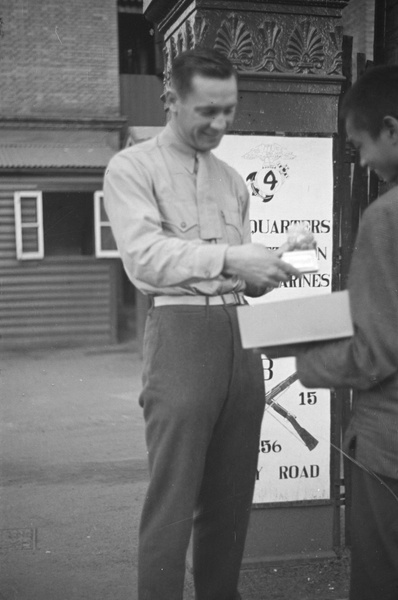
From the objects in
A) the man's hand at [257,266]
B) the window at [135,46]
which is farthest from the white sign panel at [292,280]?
the window at [135,46]

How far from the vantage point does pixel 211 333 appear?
242cm

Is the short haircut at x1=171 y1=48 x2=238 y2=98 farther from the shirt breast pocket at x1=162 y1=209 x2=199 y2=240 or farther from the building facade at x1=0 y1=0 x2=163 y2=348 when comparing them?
the building facade at x1=0 y1=0 x2=163 y2=348

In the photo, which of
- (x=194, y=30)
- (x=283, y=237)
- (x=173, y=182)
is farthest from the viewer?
(x=283, y=237)

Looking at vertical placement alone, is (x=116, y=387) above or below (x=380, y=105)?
below

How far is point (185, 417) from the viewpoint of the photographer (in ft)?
7.75

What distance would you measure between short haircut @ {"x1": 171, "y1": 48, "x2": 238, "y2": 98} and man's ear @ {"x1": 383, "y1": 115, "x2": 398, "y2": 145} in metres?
0.66

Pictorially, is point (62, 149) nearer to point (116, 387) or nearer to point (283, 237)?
point (116, 387)

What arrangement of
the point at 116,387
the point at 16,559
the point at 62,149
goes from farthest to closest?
the point at 62,149
the point at 116,387
the point at 16,559

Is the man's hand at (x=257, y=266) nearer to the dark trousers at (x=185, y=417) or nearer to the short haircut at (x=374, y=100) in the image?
the dark trousers at (x=185, y=417)

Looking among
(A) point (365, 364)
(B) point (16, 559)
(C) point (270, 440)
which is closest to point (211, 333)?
(A) point (365, 364)

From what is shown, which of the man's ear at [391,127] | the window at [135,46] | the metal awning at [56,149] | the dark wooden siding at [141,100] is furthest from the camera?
the window at [135,46]

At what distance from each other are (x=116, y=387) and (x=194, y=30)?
6.70 meters

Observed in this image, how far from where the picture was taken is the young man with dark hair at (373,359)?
1.74 meters

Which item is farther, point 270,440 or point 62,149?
point 62,149
